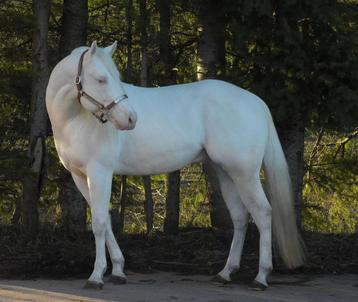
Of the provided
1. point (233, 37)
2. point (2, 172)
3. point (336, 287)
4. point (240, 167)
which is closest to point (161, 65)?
point (233, 37)

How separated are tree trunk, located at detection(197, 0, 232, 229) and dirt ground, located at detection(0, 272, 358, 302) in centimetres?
174

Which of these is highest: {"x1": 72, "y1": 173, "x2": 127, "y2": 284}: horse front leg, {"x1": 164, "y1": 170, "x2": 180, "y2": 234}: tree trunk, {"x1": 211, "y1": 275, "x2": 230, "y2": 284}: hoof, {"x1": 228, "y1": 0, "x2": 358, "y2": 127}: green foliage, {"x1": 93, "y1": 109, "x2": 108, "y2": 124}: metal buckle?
{"x1": 228, "y1": 0, "x2": 358, "y2": 127}: green foliage

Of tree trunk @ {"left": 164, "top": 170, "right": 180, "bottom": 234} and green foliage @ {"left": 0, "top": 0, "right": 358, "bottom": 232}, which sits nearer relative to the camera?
green foliage @ {"left": 0, "top": 0, "right": 358, "bottom": 232}

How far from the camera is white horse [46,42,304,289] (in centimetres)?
626

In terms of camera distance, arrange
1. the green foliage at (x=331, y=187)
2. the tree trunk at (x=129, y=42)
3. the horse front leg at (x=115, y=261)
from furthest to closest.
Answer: the green foliage at (x=331, y=187) < the tree trunk at (x=129, y=42) < the horse front leg at (x=115, y=261)

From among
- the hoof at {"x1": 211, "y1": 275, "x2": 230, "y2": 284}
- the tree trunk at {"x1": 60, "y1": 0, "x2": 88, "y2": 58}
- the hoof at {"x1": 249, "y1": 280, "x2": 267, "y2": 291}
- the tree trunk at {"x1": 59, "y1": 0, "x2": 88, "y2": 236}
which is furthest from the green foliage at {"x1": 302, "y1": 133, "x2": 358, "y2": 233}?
the hoof at {"x1": 249, "y1": 280, "x2": 267, "y2": 291}

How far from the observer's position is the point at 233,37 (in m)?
8.36

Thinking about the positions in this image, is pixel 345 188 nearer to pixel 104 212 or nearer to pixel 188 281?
pixel 188 281

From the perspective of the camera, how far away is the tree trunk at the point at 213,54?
8.59 meters

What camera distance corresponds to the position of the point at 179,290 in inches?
257

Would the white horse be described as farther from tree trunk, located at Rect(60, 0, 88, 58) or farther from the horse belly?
tree trunk, located at Rect(60, 0, 88, 58)

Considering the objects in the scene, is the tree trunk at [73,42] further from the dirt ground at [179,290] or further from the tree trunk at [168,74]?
the dirt ground at [179,290]

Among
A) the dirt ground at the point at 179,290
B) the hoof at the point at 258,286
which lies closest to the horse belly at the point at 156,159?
the dirt ground at the point at 179,290

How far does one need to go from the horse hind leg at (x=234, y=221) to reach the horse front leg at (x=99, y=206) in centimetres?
120
